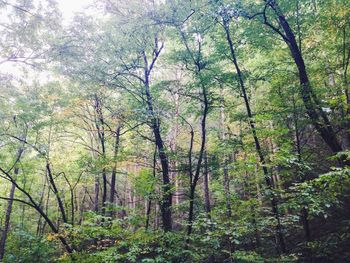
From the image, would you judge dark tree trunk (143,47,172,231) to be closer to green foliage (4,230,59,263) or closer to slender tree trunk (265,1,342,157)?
slender tree trunk (265,1,342,157)

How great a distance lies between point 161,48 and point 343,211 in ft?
30.0

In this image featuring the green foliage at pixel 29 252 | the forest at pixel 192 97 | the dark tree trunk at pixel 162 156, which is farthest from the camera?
the green foliage at pixel 29 252

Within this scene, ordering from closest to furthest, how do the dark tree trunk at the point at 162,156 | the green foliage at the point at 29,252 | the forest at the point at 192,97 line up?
the forest at the point at 192,97 < the dark tree trunk at the point at 162,156 < the green foliage at the point at 29,252

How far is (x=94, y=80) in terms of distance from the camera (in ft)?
29.7

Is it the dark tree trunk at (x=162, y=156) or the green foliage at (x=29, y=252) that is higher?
the dark tree trunk at (x=162, y=156)

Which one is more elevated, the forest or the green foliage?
the forest

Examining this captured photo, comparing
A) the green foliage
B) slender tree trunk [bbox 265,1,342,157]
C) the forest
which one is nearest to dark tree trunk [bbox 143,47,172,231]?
the forest

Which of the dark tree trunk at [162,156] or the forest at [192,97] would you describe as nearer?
the forest at [192,97]

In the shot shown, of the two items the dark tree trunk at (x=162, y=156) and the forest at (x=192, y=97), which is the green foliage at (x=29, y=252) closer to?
the forest at (x=192, y=97)

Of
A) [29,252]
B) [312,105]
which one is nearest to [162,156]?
[312,105]

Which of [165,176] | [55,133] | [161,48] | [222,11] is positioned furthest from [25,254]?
[222,11]

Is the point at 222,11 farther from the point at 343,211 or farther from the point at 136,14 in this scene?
the point at 343,211

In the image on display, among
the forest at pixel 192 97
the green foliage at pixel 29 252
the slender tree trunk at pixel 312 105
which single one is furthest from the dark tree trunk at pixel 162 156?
the green foliage at pixel 29 252

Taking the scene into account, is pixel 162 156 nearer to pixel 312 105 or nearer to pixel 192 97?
pixel 192 97
